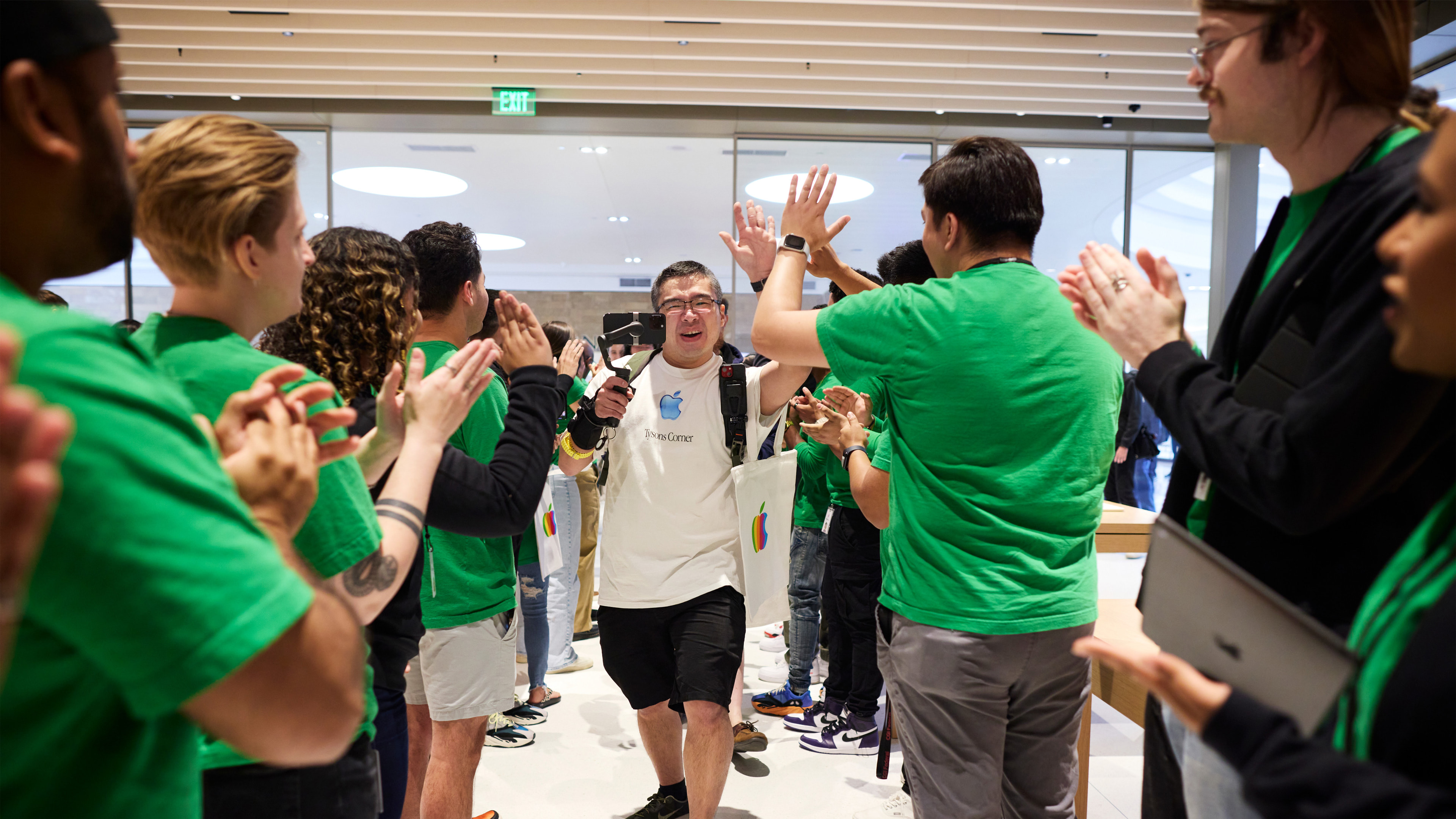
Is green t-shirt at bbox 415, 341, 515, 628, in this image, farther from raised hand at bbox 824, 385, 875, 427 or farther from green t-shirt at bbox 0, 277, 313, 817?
green t-shirt at bbox 0, 277, 313, 817

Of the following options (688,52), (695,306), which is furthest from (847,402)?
(688,52)

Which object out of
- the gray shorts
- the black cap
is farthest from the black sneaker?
the black cap

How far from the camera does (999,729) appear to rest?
1611mm

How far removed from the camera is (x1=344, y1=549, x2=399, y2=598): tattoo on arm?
1121 millimetres

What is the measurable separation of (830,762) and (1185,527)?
8.23 feet

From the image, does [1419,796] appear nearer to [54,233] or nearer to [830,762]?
[54,233]

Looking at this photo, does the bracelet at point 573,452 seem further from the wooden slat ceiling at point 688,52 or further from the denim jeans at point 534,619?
the wooden slat ceiling at point 688,52

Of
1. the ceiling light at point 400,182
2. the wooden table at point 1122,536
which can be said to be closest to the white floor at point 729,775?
the wooden table at point 1122,536

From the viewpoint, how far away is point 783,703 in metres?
3.82

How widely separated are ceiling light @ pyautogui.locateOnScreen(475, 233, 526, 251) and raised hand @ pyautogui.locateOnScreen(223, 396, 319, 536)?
9385mm

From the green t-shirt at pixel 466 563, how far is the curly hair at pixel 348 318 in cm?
55

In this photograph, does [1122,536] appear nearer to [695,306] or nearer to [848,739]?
[848,739]

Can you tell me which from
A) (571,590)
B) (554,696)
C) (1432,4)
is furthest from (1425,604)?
(1432,4)

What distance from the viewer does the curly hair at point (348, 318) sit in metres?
1.47
